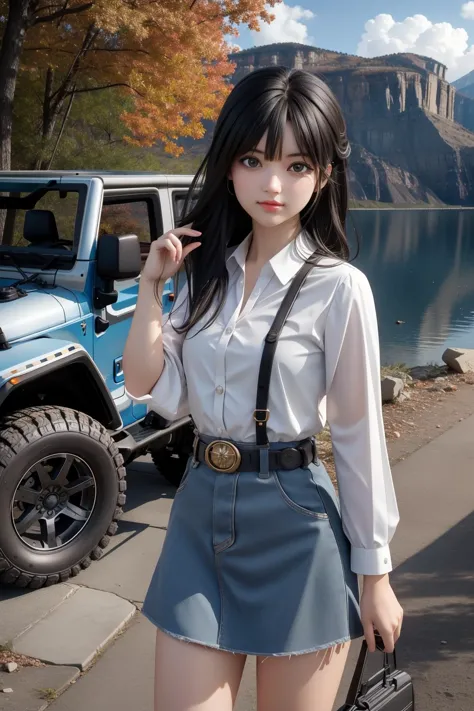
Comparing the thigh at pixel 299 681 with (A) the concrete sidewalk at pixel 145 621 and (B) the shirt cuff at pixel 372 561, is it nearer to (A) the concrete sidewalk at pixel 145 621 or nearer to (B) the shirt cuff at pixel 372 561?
(B) the shirt cuff at pixel 372 561

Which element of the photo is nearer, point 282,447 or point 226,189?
point 282,447

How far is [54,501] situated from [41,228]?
1509 mm

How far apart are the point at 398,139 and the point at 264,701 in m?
205

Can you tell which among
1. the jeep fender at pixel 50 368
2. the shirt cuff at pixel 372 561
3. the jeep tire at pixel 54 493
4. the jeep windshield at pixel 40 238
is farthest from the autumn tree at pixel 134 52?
the shirt cuff at pixel 372 561

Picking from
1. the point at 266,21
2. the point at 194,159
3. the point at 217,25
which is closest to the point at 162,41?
the point at 217,25

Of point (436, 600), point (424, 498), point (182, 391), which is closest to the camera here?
point (182, 391)

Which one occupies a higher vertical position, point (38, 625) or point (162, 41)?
point (162, 41)

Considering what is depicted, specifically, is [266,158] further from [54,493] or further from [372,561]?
[54,493]

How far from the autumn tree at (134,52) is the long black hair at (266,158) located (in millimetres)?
9644

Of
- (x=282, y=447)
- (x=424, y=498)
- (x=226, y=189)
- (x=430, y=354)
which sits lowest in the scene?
(x=430, y=354)

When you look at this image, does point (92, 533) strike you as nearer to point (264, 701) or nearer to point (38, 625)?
point (38, 625)

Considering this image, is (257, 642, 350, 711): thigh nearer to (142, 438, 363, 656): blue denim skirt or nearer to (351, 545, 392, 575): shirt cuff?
(142, 438, 363, 656): blue denim skirt

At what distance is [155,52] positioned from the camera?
40.9ft

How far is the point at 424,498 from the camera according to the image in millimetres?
5598
